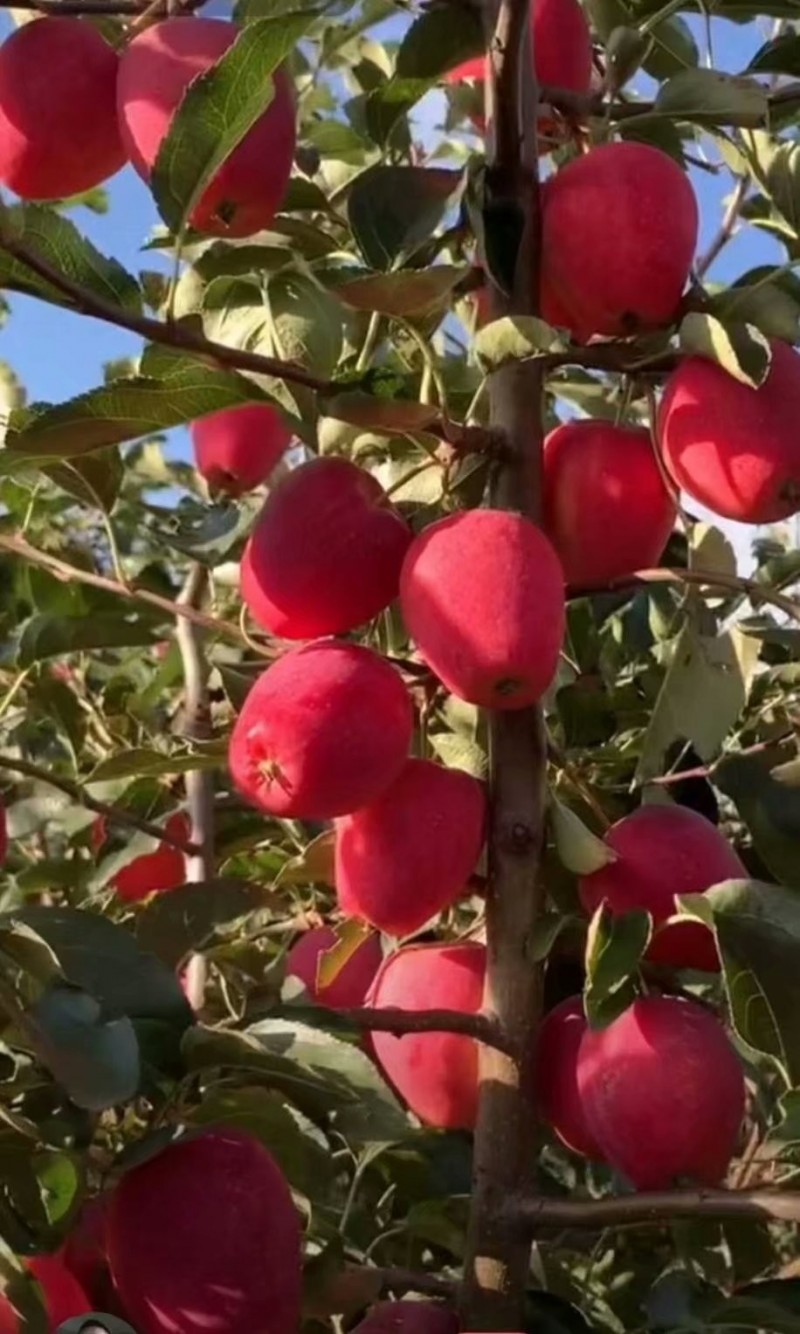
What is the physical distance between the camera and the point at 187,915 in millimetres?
966

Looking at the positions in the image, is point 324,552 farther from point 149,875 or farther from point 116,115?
point 149,875

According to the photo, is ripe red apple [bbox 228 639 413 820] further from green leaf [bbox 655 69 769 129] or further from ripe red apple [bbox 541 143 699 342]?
green leaf [bbox 655 69 769 129]

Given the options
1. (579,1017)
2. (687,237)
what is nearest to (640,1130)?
(579,1017)

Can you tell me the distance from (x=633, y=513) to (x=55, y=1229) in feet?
1.34

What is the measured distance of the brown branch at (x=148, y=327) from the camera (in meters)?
0.72

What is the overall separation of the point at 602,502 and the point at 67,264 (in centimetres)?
27

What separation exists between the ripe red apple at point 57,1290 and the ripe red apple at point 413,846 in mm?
208

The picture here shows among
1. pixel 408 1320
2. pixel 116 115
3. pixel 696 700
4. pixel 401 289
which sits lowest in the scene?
pixel 408 1320

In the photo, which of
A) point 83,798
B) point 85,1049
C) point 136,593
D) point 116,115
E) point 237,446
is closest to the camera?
point 85,1049

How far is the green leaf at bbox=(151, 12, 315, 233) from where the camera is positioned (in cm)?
71

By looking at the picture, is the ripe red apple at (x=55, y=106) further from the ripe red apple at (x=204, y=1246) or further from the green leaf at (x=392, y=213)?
the ripe red apple at (x=204, y=1246)

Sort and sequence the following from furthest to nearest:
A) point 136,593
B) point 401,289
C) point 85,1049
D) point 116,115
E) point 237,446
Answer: point 237,446 < point 136,593 < point 116,115 < point 401,289 < point 85,1049

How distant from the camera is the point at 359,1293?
78 centimetres

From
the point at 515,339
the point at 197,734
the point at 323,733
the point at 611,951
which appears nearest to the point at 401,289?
the point at 515,339
